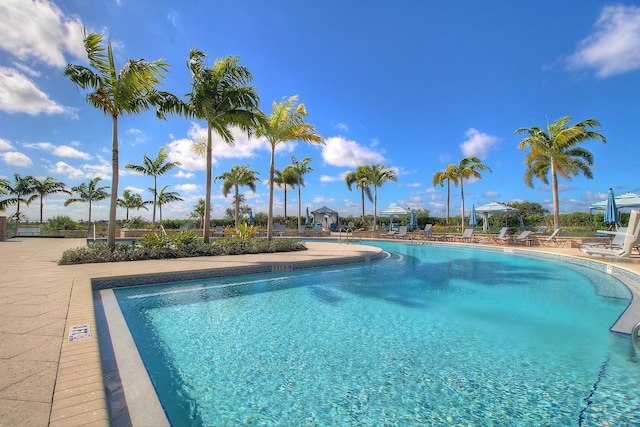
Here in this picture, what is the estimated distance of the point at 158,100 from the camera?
10539mm

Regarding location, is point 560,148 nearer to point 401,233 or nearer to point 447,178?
point 447,178

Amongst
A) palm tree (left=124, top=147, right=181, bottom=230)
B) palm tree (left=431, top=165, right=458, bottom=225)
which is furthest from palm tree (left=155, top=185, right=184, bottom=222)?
palm tree (left=431, top=165, right=458, bottom=225)

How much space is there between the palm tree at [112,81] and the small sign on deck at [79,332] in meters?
6.81

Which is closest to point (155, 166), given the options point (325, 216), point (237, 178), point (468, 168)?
point (237, 178)

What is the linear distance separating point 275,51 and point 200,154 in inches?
218

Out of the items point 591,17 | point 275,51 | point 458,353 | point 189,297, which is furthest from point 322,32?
point 458,353

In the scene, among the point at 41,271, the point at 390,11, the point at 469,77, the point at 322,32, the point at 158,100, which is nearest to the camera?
the point at 41,271

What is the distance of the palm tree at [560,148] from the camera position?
15.0 meters

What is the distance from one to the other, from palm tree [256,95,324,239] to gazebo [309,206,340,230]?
2025 cm

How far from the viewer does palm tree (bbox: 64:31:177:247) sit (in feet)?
28.7

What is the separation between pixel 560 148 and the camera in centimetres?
1577

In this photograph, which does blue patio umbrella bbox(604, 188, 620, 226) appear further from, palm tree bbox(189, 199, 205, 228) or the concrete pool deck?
palm tree bbox(189, 199, 205, 228)

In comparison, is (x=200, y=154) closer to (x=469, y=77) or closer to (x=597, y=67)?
(x=469, y=77)

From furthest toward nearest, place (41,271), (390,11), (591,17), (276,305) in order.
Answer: (390,11)
(591,17)
(41,271)
(276,305)
